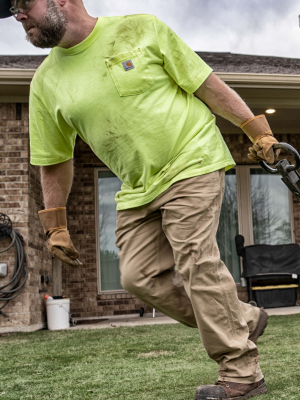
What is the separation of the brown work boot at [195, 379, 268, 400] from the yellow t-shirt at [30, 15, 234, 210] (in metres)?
0.80

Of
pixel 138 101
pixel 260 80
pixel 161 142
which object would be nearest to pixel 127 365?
pixel 161 142

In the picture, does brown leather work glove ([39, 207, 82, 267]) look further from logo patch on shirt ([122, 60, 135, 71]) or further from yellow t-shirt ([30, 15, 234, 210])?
logo patch on shirt ([122, 60, 135, 71])

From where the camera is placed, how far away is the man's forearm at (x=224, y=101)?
2.22 meters

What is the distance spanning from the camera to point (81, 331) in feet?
18.9

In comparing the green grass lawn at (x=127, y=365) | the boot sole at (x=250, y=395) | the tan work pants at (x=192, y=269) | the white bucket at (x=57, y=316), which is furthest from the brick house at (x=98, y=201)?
the boot sole at (x=250, y=395)

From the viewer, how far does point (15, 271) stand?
6020 mm

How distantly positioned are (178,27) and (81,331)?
3591 centimetres

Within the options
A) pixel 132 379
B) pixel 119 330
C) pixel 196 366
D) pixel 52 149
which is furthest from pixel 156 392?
pixel 119 330

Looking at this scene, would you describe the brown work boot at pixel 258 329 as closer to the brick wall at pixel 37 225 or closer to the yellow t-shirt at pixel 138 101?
the yellow t-shirt at pixel 138 101

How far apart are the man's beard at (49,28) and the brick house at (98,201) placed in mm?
4318

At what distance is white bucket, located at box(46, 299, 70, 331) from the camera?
647 centimetres

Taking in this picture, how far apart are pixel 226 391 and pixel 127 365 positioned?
1.32m

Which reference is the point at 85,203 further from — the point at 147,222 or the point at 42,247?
the point at 147,222

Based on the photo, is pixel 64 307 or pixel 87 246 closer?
pixel 64 307
